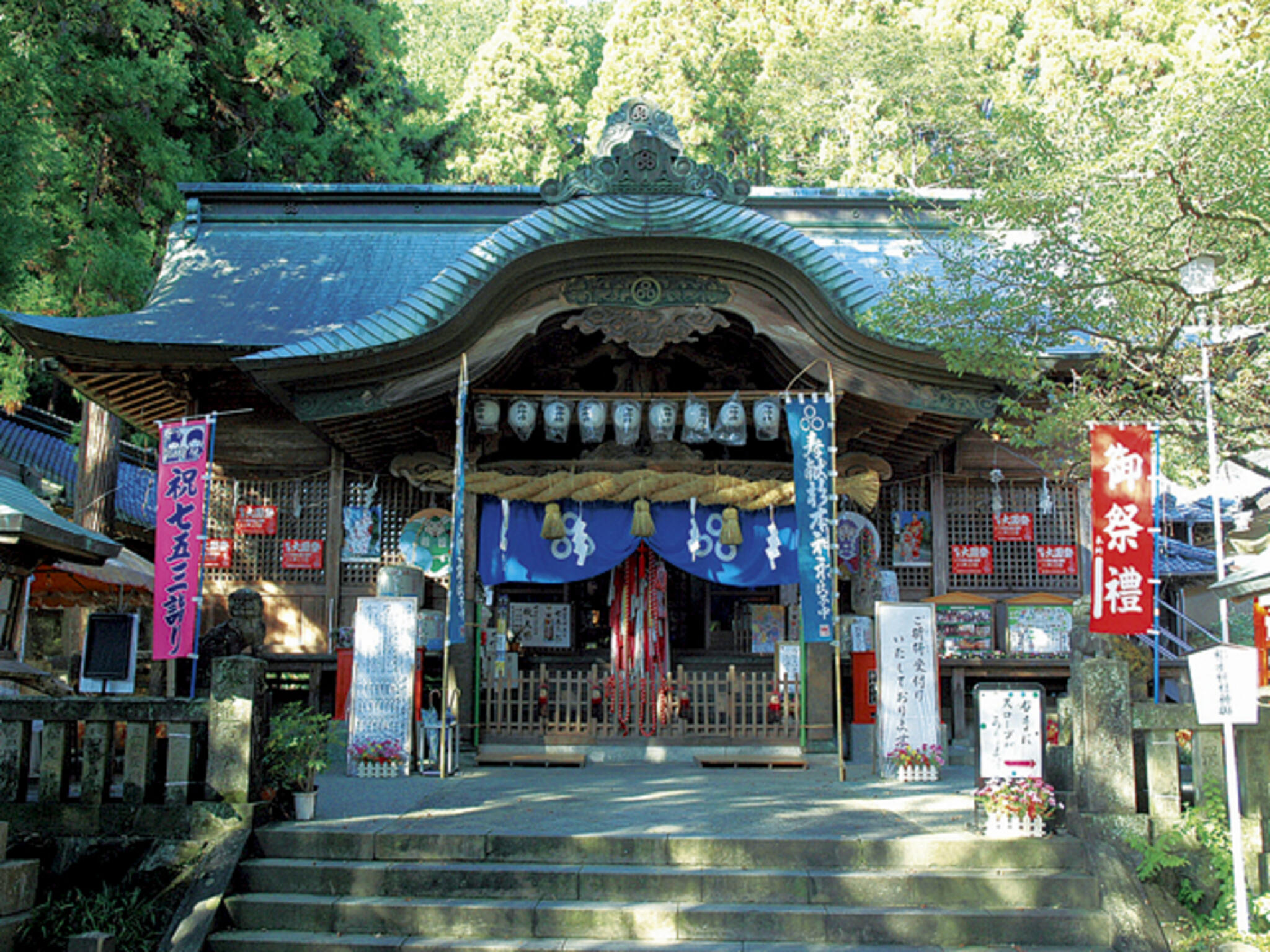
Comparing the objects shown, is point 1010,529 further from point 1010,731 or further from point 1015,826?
point 1015,826

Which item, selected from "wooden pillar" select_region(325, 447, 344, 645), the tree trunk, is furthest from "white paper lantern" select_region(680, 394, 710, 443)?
the tree trunk

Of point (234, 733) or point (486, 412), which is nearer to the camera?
point (234, 733)

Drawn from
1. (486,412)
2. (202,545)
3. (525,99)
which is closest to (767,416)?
(486,412)

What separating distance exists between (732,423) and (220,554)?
21.1 ft

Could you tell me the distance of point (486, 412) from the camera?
11.5m

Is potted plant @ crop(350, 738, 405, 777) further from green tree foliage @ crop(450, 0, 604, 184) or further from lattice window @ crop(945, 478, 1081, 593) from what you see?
green tree foliage @ crop(450, 0, 604, 184)

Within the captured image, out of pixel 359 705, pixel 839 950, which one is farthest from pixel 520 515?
pixel 839 950

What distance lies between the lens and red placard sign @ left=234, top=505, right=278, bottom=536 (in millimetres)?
12766

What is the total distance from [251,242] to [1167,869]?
46.0 feet

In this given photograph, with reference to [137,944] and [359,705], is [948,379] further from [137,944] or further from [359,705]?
Answer: [137,944]

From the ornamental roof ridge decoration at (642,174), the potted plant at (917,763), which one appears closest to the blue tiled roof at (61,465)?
the ornamental roof ridge decoration at (642,174)

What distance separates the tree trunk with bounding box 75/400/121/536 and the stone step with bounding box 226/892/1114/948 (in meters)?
8.78

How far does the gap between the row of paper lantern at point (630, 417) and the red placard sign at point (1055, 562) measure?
151 inches

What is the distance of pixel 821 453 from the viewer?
10.9 meters
